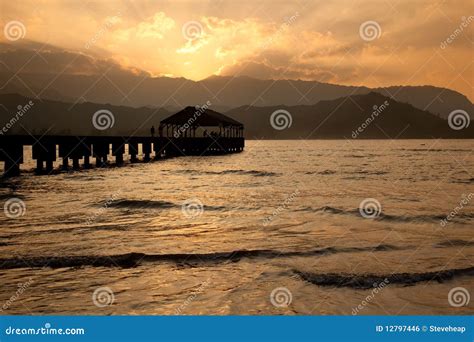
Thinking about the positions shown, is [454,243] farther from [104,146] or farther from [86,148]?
[104,146]

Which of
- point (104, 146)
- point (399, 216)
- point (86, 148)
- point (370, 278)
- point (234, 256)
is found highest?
point (104, 146)

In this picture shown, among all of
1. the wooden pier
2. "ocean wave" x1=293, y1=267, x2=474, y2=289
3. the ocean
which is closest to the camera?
the ocean

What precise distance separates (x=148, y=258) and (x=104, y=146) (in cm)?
3245

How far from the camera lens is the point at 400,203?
55.6 feet

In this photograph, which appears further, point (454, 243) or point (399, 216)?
point (399, 216)

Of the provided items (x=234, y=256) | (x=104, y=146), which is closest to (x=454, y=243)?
(x=234, y=256)

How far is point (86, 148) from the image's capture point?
3516 cm

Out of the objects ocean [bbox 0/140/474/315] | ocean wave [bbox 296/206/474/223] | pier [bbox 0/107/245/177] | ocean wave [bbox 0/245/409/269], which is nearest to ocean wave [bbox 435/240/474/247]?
ocean [bbox 0/140/474/315]

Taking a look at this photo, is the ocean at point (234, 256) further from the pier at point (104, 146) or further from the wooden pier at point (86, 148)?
the pier at point (104, 146)

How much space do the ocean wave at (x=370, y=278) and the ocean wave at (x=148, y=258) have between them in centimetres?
134

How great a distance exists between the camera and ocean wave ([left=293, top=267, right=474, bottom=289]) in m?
7.00

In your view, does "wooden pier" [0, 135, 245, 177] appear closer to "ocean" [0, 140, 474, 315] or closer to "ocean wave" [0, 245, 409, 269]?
"ocean" [0, 140, 474, 315]

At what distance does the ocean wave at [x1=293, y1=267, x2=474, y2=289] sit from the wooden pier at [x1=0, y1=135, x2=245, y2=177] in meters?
23.0

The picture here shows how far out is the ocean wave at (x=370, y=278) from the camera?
7.00 metres
